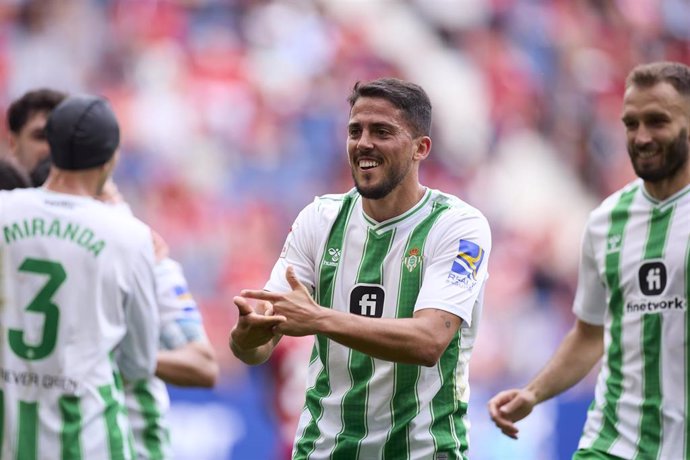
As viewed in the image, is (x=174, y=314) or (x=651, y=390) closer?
(x=651, y=390)

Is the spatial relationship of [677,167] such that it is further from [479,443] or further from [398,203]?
[479,443]

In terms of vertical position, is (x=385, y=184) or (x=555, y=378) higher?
(x=385, y=184)

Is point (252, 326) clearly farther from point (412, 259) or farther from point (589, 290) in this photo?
point (589, 290)

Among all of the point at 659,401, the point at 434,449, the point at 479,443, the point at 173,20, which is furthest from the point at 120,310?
the point at 173,20

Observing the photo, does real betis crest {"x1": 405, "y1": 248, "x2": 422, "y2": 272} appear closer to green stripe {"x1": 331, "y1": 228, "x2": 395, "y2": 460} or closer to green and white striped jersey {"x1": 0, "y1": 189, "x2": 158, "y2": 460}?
green stripe {"x1": 331, "y1": 228, "x2": 395, "y2": 460}

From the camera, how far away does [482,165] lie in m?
12.3

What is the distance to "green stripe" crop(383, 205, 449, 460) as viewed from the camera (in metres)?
4.67

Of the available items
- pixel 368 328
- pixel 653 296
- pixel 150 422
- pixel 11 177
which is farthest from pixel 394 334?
pixel 11 177

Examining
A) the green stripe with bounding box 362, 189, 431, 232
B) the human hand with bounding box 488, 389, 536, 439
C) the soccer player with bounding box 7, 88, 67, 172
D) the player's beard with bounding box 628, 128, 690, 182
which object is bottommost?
the human hand with bounding box 488, 389, 536, 439

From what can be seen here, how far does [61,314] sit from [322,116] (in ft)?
24.1

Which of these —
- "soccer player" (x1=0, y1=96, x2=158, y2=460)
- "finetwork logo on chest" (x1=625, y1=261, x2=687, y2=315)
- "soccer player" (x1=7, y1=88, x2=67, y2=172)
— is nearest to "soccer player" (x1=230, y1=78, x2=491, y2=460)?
"soccer player" (x1=0, y1=96, x2=158, y2=460)

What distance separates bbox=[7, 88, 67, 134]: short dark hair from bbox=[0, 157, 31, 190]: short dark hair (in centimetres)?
113

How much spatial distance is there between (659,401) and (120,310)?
7.50ft

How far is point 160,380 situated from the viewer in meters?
5.60
